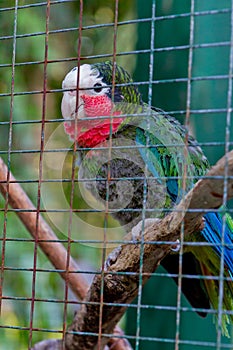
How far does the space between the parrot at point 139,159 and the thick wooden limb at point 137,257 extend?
0.07 m

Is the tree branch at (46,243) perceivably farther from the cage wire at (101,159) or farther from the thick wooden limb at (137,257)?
A: the thick wooden limb at (137,257)

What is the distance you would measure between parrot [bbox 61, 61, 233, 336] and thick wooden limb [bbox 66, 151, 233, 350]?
2.9 inches

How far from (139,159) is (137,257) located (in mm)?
263

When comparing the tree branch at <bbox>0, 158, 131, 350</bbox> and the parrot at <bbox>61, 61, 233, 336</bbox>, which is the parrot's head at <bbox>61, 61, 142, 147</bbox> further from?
the tree branch at <bbox>0, 158, 131, 350</bbox>

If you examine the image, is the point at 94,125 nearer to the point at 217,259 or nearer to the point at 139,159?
the point at 139,159

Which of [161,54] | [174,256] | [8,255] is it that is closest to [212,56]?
[161,54]

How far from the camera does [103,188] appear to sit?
1.33 meters

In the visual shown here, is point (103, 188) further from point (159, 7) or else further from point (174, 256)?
point (159, 7)

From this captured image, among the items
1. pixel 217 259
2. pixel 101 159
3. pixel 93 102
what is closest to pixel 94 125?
pixel 93 102

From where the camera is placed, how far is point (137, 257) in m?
1.03

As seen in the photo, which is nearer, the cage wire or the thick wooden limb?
the thick wooden limb

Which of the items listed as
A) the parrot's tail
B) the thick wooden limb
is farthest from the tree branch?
the parrot's tail

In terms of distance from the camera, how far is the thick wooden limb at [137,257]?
0.76m

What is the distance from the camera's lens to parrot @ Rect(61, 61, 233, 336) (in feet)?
3.75
